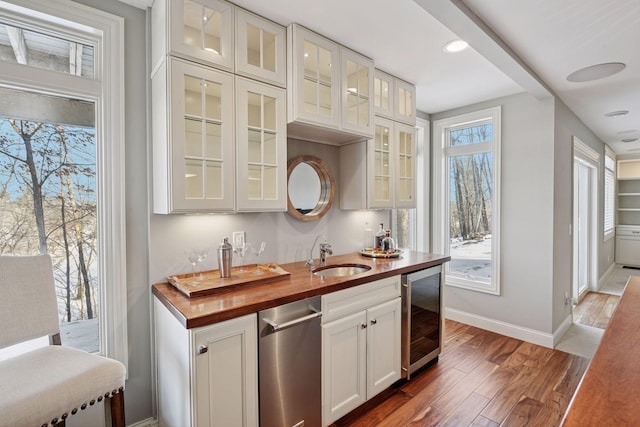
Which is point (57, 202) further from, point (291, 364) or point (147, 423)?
point (291, 364)

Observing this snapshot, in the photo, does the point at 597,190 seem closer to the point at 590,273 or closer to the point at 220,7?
the point at 590,273

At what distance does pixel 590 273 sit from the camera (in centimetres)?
493

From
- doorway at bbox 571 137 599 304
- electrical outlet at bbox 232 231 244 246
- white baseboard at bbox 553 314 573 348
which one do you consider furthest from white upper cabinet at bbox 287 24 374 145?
doorway at bbox 571 137 599 304

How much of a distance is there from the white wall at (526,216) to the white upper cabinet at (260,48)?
255 cm

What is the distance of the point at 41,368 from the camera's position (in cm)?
129

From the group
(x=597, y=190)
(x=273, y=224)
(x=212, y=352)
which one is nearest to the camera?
(x=212, y=352)

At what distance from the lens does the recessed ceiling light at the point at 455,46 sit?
2.16m

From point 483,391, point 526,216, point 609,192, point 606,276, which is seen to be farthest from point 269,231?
point 609,192

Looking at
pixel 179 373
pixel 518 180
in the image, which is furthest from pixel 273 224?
pixel 518 180

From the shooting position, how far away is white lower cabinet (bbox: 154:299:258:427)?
1.36 metres

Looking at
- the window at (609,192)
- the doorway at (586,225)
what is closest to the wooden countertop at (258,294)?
the doorway at (586,225)

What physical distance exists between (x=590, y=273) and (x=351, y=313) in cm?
513

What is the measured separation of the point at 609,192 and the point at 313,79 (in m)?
6.90

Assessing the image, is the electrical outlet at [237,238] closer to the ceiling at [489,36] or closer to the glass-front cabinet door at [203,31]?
the glass-front cabinet door at [203,31]
